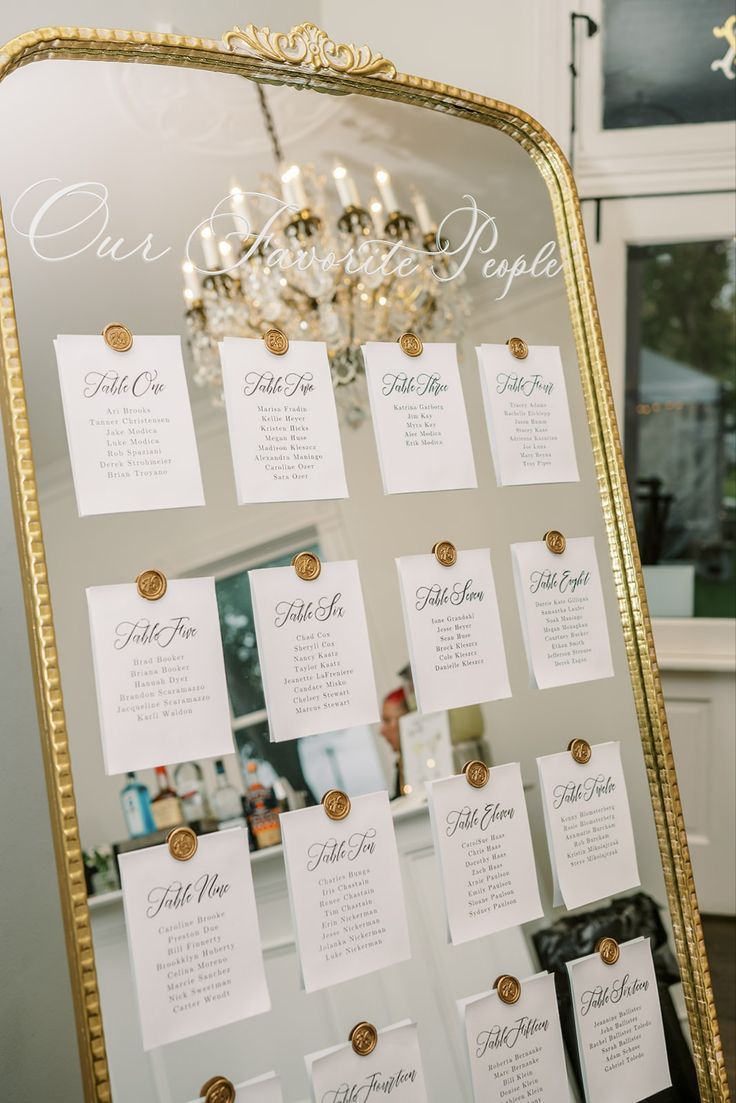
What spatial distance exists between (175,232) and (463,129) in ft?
1.91

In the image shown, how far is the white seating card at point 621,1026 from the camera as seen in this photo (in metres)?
1.39

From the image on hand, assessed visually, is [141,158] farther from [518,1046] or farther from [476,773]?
[518,1046]

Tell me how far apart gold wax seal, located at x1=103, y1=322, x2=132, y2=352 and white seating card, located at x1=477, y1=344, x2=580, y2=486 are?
565 mm

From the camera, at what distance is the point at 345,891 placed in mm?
1220

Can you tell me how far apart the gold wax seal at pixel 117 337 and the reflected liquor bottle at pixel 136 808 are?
0.53 meters

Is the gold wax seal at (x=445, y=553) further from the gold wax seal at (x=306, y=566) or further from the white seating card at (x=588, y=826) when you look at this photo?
the white seating card at (x=588, y=826)

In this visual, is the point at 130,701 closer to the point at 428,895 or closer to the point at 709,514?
the point at 428,895

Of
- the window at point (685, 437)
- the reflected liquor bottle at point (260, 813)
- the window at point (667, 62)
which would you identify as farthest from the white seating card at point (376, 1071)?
the window at point (667, 62)

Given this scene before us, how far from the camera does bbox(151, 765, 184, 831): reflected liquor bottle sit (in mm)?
1129

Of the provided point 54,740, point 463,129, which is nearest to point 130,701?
point 54,740

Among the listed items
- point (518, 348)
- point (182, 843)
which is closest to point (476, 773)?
point (182, 843)

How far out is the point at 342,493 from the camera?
1305 millimetres

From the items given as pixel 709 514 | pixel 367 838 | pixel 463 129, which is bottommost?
pixel 367 838

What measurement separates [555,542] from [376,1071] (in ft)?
2.66
